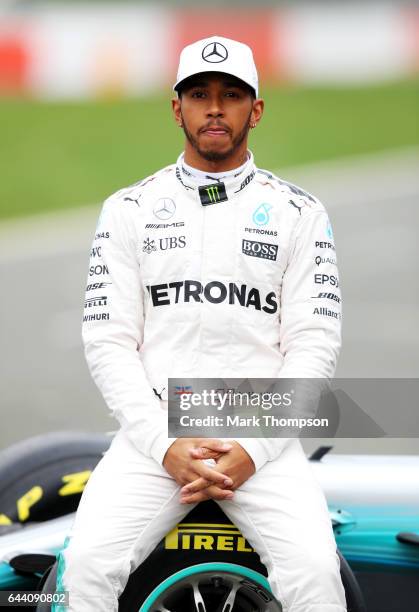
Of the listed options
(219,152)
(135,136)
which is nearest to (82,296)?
(219,152)

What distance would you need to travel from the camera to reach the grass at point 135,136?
18766mm

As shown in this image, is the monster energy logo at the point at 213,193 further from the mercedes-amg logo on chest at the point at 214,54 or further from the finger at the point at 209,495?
the finger at the point at 209,495

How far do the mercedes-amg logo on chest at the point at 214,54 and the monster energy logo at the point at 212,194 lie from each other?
0.40 meters

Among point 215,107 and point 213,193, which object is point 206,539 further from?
point 215,107

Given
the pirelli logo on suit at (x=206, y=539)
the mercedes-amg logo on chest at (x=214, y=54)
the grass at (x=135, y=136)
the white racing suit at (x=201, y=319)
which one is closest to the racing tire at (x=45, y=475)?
the white racing suit at (x=201, y=319)

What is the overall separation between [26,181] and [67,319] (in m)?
8.24

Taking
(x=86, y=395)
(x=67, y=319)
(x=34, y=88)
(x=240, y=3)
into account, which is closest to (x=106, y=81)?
(x=34, y=88)

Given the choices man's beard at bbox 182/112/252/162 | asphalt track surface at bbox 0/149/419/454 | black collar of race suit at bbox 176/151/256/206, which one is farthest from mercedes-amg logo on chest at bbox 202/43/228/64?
asphalt track surface at bbox 0/149/419/454

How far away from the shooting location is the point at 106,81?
84.2ft

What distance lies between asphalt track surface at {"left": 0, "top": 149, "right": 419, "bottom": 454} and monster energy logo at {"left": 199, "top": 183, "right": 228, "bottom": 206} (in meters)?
3.03

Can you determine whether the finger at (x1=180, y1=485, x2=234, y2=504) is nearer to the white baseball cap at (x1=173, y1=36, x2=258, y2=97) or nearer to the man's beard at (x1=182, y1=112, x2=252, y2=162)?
the man's beard at (x1=182, y1=112, x2=252, y2=162)

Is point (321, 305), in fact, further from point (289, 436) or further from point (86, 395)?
point (86, 395)

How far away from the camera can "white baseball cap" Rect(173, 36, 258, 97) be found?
3.80 metres

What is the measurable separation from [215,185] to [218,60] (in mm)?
400
